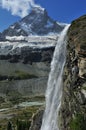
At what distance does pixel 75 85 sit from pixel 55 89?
7.04 meters

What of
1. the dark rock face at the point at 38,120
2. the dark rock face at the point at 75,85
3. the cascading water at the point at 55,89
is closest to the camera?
the dark rock face at the point at 75,85

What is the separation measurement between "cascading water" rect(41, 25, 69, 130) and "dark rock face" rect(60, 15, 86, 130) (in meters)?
2.57

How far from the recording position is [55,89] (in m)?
44.2

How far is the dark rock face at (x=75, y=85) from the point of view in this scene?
112 feet

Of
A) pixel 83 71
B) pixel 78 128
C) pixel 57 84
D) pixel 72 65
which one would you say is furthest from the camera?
pixel 57 84

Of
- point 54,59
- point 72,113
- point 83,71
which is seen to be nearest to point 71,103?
point 72,113

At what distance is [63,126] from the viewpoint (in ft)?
125

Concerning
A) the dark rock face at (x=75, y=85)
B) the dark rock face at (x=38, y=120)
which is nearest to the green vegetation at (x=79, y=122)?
the dark rock face at (x=75, y=85)

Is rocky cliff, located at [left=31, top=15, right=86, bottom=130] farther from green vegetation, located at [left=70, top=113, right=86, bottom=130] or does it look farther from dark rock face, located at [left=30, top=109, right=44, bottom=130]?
dark rock face, located at [left=30, top=109, right=44, bottom=130]

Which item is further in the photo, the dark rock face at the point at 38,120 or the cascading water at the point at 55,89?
the dark rock face at the point at 38,120

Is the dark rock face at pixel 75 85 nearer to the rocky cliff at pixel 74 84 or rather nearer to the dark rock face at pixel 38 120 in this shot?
the rocky cliff at pixel 74 84

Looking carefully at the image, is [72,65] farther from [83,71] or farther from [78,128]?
[78,128]

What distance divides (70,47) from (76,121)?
10.6 m

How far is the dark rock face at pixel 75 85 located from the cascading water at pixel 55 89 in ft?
8.42
